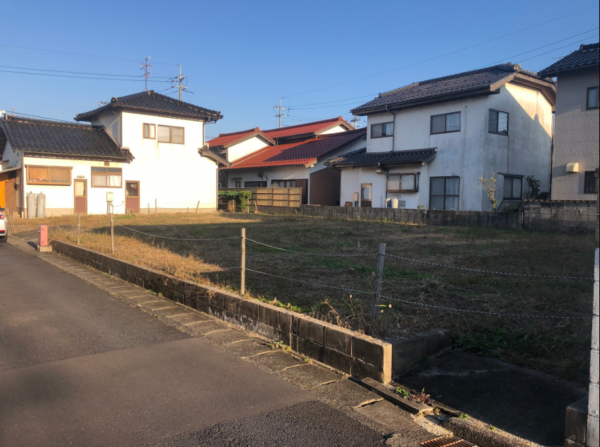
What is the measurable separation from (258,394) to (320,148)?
26.2 m

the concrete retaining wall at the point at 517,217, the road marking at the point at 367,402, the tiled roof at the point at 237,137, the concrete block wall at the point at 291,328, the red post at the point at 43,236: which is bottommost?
the road marking at the point at 367,402

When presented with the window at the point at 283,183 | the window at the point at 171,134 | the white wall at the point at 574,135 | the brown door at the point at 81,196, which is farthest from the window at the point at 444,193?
the brown door at the point at 81,196

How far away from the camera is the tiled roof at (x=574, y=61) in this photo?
50.9 feet

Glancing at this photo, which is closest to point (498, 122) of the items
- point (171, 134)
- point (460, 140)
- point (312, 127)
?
point (460, 140)

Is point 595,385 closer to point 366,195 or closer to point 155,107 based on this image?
Result: point 366,195

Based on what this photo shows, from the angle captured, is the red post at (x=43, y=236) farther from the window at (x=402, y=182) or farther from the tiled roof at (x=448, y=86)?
the tiled roof at (x=448, y=86)

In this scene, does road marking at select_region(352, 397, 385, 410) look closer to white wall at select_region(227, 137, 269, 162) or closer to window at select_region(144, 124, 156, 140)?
window at select_region(144, 124, 156, 140)

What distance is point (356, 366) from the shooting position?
4.55 m

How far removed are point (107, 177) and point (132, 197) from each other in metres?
1.73

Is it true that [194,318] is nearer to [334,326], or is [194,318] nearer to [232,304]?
[232,304]

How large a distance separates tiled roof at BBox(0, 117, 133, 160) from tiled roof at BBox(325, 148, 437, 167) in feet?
39.0

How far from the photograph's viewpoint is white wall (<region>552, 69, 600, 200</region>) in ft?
52.7

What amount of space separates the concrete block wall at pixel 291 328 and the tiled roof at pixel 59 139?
59.1ft

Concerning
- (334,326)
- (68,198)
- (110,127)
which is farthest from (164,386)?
(110,127)
